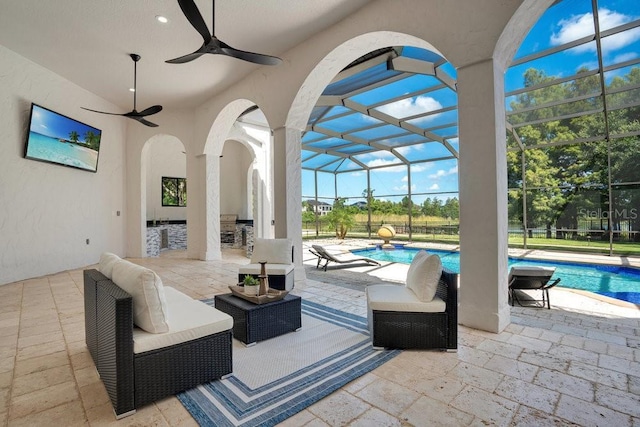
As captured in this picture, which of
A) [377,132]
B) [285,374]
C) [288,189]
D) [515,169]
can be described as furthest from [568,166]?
[285,374]

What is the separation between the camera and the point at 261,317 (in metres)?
2.88

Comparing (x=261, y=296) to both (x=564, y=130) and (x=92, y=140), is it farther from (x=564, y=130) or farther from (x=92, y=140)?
(x=564, y=130)

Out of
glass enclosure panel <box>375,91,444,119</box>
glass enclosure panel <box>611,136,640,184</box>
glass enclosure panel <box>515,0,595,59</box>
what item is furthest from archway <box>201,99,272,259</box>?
glass enclosure panel <box>611,136,640,184</box>

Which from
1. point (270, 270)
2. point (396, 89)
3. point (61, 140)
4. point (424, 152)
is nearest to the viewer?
point (270, 270)

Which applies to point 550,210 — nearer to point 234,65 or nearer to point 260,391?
point 234,65

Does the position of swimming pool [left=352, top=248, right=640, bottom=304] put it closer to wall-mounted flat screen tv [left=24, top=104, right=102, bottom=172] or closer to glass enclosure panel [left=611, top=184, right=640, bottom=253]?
glass enclosure panel [left=611, top=184, right=640, bottom=253]

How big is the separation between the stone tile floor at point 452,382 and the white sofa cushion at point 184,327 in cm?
39

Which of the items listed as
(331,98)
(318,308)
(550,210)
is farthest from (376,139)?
(318,308)

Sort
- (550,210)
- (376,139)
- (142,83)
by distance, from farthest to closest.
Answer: (376,139)
(550,210)
(142,83)

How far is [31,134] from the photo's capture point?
5562mm

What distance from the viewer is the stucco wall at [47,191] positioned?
5.33 meters

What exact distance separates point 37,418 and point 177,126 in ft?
24.5

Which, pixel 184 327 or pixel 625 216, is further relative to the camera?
pixel 625 216

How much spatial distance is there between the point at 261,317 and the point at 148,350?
3.53 ft
